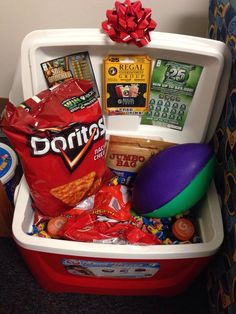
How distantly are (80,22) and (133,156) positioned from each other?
1.69 ft

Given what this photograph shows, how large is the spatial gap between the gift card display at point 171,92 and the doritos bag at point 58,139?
0.50 ft

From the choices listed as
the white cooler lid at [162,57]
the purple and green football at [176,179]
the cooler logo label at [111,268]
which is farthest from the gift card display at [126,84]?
the cooler logo label at [111,268]

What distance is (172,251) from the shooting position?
0.69 meters

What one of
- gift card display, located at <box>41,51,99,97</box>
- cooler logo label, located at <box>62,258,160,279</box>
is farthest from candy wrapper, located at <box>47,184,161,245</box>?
gift card display, located at <box>41,51,99,97</box>

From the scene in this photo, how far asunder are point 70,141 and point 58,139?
29 millimetres

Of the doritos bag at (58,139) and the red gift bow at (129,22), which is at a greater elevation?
the red gift bow at (129,22)

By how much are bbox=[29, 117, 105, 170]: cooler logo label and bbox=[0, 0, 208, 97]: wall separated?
0.47 metres

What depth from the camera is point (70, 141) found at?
69 cm

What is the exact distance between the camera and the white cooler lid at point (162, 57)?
2.18 ft

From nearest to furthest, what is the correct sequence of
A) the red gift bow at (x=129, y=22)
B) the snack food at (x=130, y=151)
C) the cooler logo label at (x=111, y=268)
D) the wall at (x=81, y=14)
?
the red gift bow at (x=129, y=22) → the cooler logo label at (x=111, y=268) → the snack food at (x=130, y=151) → the wall at (x=81, y=14)

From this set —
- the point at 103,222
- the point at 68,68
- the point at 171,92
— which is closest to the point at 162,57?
the point at 171,92

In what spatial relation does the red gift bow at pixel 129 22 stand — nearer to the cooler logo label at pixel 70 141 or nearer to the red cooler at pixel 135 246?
the red cooler at pixel 135 246

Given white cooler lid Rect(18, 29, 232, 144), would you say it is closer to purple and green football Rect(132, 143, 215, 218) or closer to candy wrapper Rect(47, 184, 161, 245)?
purple and green football Rect(132, 143, 215, 218)

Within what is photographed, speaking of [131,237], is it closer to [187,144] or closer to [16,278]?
[187,144]
